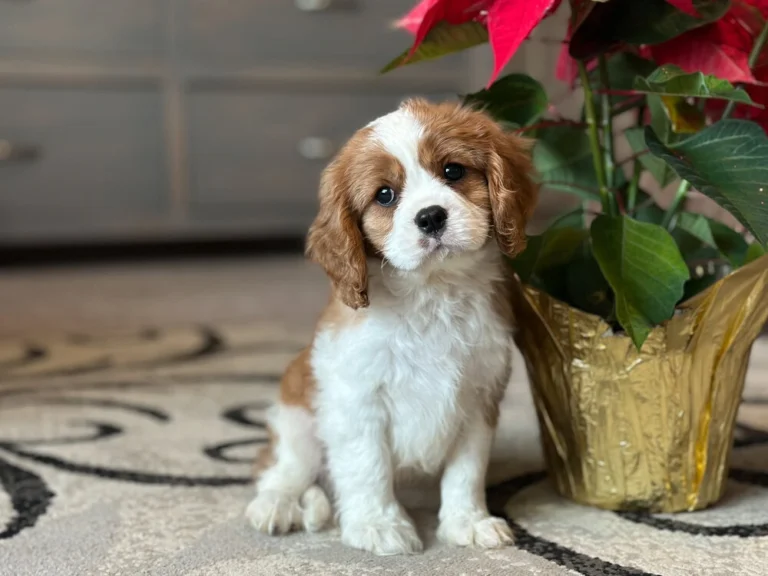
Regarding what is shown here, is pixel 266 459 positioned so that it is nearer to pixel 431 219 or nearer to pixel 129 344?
pixel 431 219

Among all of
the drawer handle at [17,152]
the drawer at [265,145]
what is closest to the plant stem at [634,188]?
the drawer at [265,145]

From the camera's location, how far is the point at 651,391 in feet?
3.55

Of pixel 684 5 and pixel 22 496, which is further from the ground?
pixel 684 5

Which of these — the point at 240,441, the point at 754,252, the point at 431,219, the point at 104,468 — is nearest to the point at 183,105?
the point at 240,441

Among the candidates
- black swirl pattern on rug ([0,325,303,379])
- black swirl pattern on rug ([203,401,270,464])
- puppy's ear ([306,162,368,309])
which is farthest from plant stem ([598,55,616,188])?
black swirl pattern on rug ([0,325,303,379])

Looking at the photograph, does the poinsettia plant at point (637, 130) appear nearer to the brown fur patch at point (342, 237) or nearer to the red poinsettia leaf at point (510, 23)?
the red poinsettia leaf at point (510, 23)

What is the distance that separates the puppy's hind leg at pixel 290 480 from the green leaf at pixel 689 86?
571 millimetres

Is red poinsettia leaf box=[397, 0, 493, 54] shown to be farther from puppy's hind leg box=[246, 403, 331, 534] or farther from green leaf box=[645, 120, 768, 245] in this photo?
puppy's hind leg box=[246, 403, 331, 534]

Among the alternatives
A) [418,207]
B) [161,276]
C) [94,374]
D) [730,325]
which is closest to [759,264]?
[730,325]

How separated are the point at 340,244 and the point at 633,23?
1.39 ft

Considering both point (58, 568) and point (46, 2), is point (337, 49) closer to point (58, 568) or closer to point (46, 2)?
point (46, 2)

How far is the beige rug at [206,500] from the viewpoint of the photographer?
3.34 feet

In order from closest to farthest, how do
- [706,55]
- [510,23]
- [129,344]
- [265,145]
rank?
1. [510,23]
2. [706,55]
3. [129,344]
4. [265,145]

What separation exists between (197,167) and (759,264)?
226cm
